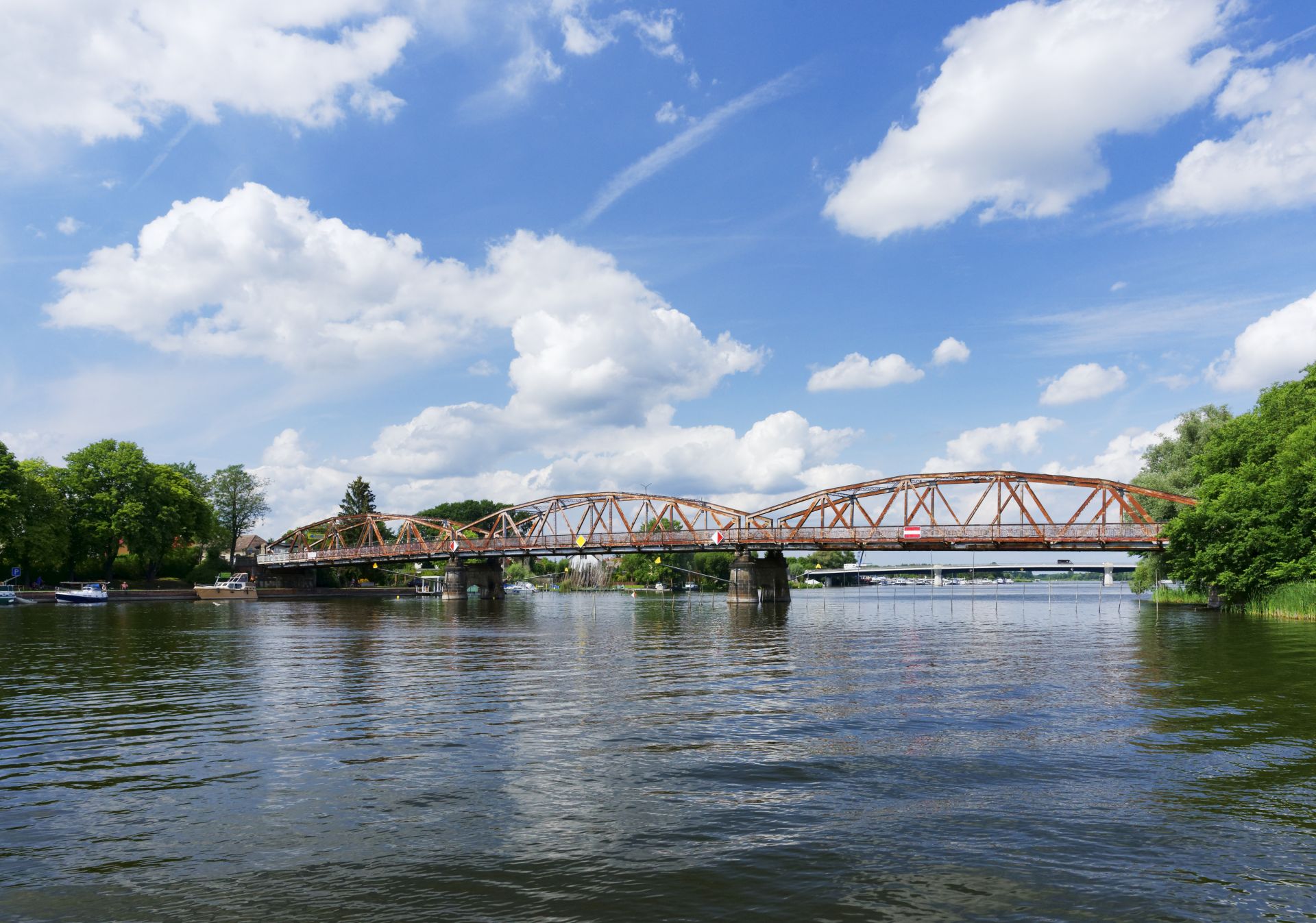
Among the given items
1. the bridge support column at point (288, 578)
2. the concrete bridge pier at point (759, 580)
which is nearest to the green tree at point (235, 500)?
the bridge support column at point (288, 578)

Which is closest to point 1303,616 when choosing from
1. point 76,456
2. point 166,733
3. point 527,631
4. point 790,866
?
point 527,631

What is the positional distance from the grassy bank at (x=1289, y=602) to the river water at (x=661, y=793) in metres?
32.3

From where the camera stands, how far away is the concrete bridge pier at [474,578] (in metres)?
156

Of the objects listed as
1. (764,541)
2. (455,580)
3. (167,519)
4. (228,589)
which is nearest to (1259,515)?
(764,541)

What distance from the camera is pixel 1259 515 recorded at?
66.3 m

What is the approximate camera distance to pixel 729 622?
74250 mm

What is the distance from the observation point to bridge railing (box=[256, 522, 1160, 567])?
346 ft

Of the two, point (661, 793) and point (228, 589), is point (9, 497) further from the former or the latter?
point (661, 793)

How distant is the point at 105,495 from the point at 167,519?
854cm

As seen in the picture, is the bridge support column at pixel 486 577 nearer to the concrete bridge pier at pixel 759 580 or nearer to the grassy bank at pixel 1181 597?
the concrete bridge pier at pixel 759 580

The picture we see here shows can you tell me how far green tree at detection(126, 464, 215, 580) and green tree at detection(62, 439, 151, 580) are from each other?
1.10 meters

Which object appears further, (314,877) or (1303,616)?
(1303,616)

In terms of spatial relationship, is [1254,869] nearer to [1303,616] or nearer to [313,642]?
[313,642]

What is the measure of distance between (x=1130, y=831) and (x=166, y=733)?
812 inches
